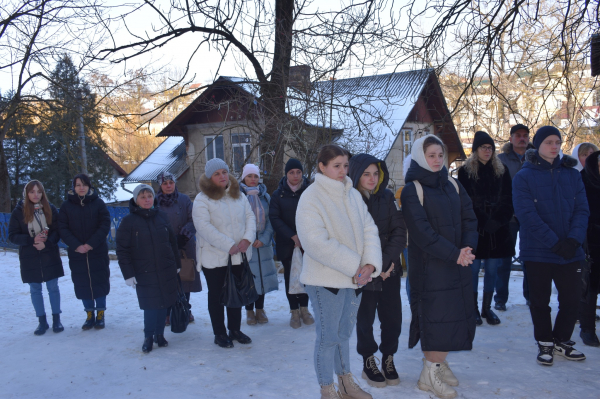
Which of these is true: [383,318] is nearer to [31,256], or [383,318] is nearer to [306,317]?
[306,317]

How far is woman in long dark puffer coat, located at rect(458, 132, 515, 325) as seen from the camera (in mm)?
4859

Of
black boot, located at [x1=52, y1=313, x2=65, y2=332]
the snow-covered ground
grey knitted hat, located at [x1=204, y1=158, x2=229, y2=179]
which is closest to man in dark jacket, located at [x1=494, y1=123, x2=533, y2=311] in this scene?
the snow-covered ground

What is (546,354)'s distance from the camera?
12.6ft

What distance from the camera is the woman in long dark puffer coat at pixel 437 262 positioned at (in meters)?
3.32

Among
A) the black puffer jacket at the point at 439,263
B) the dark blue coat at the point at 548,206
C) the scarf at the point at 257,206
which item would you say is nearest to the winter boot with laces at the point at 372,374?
the black puffer jacket at the point at 439,263

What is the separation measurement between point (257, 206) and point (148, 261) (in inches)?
54.0

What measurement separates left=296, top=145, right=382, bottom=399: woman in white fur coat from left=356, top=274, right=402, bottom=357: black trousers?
0.34 metres

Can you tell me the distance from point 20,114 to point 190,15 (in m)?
6.62

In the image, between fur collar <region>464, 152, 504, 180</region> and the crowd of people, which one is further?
fur collar <region>464, 152, 504, 180</region>

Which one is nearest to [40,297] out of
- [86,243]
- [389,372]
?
[86,243]

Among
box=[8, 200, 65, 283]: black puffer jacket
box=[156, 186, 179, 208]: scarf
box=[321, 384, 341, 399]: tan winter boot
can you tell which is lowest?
box=[321, 384, 341, 399]: tan winter boot

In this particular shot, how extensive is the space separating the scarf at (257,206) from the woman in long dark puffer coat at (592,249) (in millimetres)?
3247

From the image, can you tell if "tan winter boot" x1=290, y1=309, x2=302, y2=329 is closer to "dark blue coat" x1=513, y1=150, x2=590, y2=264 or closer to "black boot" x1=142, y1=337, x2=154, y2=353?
"black boot" x1=142, y1=337, x2=154, y2=353

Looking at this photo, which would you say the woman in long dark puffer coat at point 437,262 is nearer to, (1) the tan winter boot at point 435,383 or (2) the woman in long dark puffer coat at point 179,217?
(1) the tan winter boot at point 435,383
